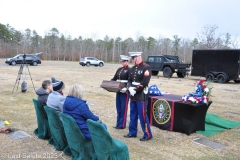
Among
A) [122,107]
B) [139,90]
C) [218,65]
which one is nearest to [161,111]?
[122,107]

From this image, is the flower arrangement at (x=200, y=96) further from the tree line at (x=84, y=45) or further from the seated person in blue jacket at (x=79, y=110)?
the tree line at (x=84, y=45)

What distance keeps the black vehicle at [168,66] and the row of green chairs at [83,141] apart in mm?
14686

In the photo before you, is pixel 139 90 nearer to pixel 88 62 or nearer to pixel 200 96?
pixel 200 96

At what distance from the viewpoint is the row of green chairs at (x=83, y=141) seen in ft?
9.02

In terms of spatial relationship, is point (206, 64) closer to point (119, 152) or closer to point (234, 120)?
point (234, 120)

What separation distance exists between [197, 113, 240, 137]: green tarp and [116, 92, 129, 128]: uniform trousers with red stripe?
59.4 inches

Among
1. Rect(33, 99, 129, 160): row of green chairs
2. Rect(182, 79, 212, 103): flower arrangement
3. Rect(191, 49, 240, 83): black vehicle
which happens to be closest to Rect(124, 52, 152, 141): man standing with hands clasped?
Rect(182, 79, 212, 103): flower arrangement

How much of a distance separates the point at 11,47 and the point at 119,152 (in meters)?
55.5

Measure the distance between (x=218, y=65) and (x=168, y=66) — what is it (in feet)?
12.6

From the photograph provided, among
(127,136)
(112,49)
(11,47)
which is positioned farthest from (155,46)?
(127,136)

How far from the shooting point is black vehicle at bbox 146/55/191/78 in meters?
17.8

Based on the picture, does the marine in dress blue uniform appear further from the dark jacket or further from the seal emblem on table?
the dark jacket

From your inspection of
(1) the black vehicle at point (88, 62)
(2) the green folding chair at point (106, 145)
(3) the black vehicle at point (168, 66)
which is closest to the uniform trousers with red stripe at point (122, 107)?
(2) the green folding chair at point (106, 145)

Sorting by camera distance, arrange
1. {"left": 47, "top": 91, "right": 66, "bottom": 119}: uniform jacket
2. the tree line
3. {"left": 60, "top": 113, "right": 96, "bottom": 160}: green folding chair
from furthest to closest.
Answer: the tree line < {"left": 47, "top": 91, "right": 66, "bottom": 119}: uniform jacket < {"left": 60, "top": 113, "right": 96, "bottom": 160}: green folding chair
